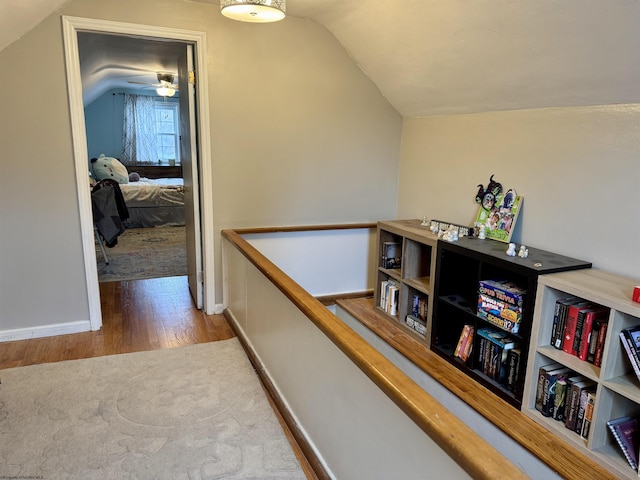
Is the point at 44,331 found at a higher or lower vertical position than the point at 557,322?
lower

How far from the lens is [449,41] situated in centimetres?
233

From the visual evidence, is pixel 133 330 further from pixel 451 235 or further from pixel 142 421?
pixel 451 235

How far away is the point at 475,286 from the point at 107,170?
5.68 metres

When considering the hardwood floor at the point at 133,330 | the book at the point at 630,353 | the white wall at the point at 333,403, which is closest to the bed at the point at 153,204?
the hardwood floor at the point at 133,330

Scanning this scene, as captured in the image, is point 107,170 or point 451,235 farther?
point 107,170

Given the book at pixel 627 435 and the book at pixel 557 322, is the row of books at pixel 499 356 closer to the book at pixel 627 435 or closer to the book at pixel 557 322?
the book at pixel 557 322

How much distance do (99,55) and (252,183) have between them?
2.38 m

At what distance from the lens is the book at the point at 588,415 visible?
5.78 ft

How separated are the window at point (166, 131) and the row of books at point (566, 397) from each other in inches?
306

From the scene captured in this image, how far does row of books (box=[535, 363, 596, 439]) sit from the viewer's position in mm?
1791

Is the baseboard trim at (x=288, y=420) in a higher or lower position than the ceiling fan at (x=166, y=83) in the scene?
lower

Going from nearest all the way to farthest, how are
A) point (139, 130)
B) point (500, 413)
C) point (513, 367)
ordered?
point (500, 413), point (513, 367), point (139, 130)

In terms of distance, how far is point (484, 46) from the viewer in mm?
2191

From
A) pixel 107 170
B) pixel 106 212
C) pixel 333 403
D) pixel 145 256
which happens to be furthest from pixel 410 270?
pixel 107 170
